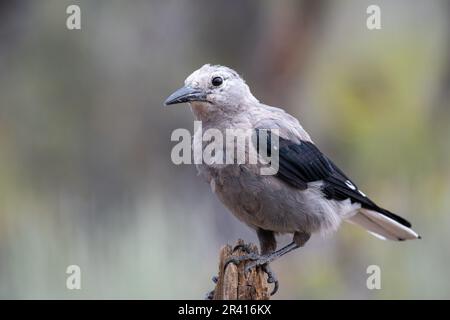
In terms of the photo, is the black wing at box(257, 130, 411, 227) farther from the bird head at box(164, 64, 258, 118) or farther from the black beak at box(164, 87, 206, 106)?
Answer: the black beak at box(164, 87, 206, 106)

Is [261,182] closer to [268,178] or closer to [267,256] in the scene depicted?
[268,178]

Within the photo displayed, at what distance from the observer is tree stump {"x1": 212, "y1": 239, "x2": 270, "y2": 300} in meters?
4.37

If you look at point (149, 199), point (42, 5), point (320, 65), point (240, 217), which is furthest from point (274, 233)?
point (42, 5)

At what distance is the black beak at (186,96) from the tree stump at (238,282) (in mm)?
957

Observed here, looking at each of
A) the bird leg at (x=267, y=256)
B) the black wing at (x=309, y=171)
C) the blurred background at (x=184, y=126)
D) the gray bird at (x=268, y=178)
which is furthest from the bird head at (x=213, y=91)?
the blurred background at (x=184, y=126)

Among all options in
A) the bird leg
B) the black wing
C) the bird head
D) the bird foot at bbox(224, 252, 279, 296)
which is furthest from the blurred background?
the bird head

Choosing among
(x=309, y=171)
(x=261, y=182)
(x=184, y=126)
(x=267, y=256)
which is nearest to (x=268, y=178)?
(x=261, y=182)

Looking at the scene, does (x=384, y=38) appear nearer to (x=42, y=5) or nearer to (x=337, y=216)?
(x=337, y=216)

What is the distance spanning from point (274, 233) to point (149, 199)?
2.02 m

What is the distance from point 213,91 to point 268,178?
2.24 ft

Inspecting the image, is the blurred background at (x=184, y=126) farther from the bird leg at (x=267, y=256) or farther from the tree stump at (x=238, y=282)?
the tree stump at (x=238, y=282)

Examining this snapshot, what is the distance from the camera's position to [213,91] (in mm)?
4809

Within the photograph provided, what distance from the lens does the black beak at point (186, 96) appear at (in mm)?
4617

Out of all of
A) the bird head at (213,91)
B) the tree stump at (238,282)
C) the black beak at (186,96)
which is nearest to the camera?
the tree stump at (238,282)
